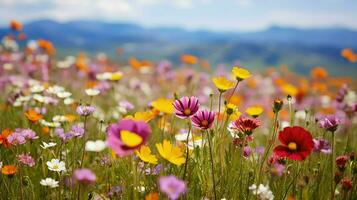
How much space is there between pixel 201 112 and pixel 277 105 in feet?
1.16

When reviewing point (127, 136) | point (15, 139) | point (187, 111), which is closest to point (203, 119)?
point (187, 111)

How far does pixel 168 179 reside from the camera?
1263mm

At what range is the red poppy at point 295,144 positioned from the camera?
63.4 inches

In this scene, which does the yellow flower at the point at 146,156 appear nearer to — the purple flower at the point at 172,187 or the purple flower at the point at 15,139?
the purple flower at the point at 172,187

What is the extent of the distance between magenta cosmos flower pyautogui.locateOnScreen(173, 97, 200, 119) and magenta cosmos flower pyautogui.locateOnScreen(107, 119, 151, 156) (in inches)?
16.4

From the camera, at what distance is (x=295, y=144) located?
166 cm

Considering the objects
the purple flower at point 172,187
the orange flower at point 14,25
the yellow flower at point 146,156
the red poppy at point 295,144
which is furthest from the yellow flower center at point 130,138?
the orange flower at point 14,25

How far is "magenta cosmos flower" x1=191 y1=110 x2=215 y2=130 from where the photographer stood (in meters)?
1.77

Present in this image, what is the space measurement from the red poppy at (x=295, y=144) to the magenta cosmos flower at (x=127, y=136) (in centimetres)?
61

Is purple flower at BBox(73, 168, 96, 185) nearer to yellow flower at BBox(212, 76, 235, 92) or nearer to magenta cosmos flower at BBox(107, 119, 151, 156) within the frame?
magenta cosmos flower at BBox(107, 119, 151, 156)

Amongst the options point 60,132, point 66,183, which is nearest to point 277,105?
point 66,183

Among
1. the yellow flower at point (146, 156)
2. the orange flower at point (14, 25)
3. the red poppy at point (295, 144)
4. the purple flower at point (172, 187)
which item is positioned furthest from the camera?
the orange flower at point (14, 25)

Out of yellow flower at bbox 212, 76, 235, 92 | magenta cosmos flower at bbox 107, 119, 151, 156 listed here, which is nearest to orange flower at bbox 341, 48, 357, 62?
yellow flower at bbox 212, 76, 235, 92

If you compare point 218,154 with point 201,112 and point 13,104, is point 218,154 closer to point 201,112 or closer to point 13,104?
point 201,112
